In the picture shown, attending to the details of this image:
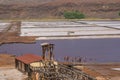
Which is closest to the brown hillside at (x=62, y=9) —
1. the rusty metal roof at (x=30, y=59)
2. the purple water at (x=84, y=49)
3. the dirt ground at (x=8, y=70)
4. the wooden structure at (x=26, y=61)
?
the purple water at (x=84, y=49)

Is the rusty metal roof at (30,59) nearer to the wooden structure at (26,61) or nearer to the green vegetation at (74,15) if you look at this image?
the wooden structure at (26,61)

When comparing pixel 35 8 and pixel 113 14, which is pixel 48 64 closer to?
pixel 113 14

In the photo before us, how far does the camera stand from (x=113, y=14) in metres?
146

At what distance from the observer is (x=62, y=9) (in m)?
153

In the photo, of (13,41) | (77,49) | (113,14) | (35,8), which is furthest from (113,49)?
(35,8)

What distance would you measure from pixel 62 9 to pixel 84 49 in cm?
10040

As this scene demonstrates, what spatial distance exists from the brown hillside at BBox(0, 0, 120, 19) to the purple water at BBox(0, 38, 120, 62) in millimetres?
81318

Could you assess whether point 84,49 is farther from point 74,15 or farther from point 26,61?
point 74,15

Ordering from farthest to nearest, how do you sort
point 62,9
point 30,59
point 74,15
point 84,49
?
point 62,9 < point 74,15 < point 84,49 < point 30,59

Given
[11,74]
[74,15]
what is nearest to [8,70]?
[11,74]

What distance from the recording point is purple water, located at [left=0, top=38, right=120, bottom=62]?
151 ft

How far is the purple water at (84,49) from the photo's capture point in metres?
46.1

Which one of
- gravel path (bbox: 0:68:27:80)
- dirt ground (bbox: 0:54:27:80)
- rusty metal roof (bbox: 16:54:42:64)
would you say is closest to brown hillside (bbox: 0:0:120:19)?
dirt ground (bbox: 0:54:27:80)

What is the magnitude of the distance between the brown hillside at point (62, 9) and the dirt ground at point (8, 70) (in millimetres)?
101628
